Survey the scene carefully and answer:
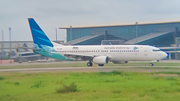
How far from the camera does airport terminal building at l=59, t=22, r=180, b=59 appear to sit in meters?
77.9

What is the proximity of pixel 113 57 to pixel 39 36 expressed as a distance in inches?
483

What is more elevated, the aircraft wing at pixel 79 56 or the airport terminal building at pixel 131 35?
the airport terminal building at pixel 131 35

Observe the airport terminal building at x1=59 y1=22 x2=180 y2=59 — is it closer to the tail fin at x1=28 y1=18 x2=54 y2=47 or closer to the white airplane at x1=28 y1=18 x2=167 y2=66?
the white airplane at x1=28 y1=18 x2=167 y2=66

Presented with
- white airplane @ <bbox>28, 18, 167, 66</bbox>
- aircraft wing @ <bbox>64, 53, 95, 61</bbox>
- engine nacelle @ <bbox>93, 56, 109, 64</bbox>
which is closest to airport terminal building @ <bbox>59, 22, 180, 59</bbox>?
white airplane @ <bbox>28, 18, 167, 66</bbox>

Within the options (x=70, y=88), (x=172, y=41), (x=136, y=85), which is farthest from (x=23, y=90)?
(x=172, y=41)

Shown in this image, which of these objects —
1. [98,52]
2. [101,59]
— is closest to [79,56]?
[98,52]

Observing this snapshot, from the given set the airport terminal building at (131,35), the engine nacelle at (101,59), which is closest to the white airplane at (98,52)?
the engine nacelle at (101,59)

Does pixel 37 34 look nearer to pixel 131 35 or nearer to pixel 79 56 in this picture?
pixel 79 56

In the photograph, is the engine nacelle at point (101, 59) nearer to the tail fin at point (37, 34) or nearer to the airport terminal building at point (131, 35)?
the tail fin at point (37, 34)

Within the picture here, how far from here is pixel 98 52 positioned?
→ 39.9 m

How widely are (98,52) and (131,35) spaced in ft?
163

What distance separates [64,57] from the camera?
4194 cm

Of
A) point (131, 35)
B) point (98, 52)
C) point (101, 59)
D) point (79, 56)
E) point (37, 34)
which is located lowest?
point (101, 59)

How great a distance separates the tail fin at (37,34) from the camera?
41219 mm
